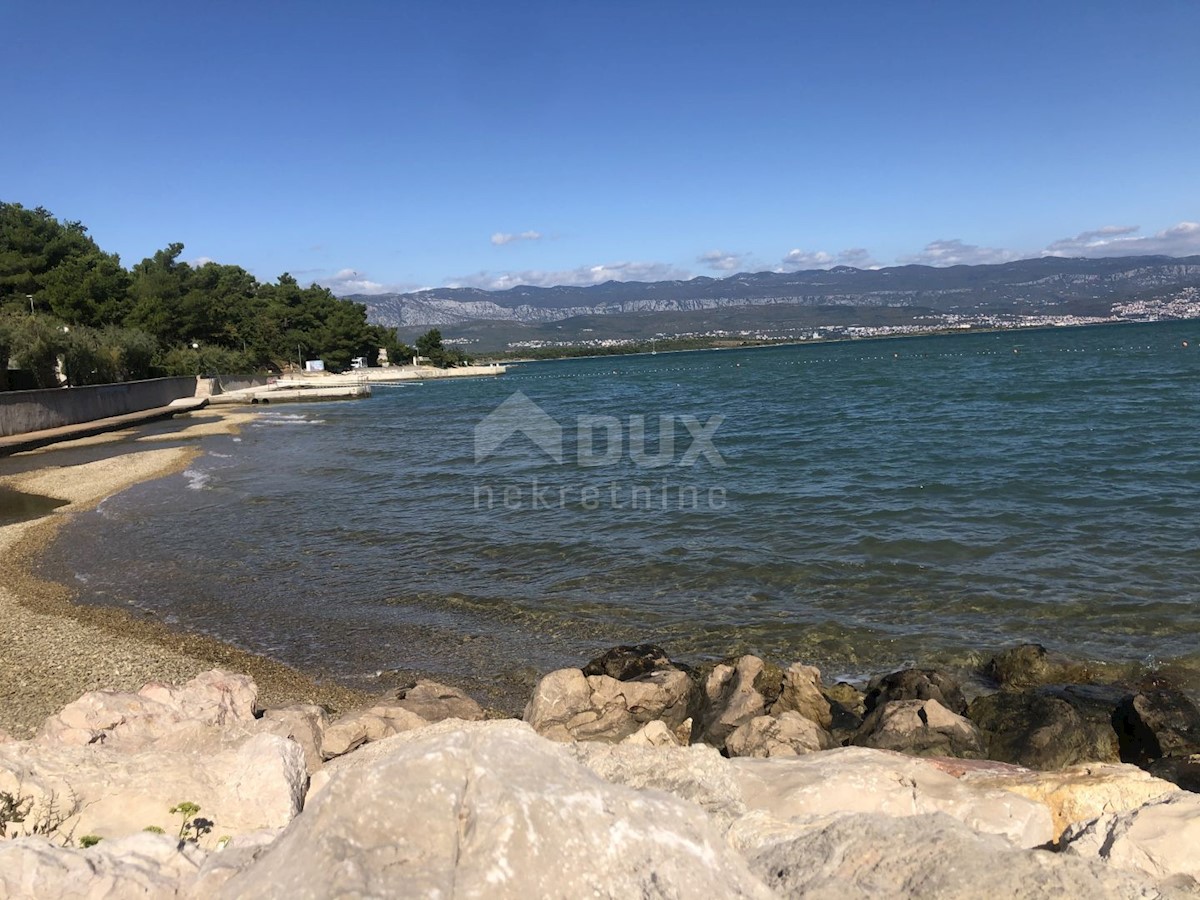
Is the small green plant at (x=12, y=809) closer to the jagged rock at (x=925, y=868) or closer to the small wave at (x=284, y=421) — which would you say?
the jagged rock at (x=925, y=868)

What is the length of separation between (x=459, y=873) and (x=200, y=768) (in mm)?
2708

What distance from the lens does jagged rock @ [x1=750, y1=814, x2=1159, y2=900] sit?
8.64 feet

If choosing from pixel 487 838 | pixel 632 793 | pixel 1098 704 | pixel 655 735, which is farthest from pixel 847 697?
pixel 487 838

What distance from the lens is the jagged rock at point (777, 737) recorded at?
624 centimetres

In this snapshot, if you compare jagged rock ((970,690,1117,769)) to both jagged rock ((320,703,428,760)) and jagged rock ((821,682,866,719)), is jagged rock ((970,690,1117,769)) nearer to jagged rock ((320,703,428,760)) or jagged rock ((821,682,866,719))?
jagged rock ((821,682,866,719))

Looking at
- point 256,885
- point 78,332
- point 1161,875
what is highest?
point 78,332

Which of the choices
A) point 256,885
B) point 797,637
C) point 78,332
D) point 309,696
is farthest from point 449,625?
point 78,332

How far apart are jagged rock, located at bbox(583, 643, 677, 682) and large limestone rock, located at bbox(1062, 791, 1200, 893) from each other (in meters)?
4.82

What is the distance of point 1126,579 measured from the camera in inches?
420

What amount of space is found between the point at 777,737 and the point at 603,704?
1.65 m

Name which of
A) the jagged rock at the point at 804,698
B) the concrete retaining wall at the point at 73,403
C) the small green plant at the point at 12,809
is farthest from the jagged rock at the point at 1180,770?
the concrete retaining wall at the point at 73,403

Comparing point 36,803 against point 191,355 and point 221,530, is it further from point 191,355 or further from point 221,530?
point 191,355

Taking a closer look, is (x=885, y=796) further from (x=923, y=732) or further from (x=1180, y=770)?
(x=1180, y=770)

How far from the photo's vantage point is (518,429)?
125 ft
